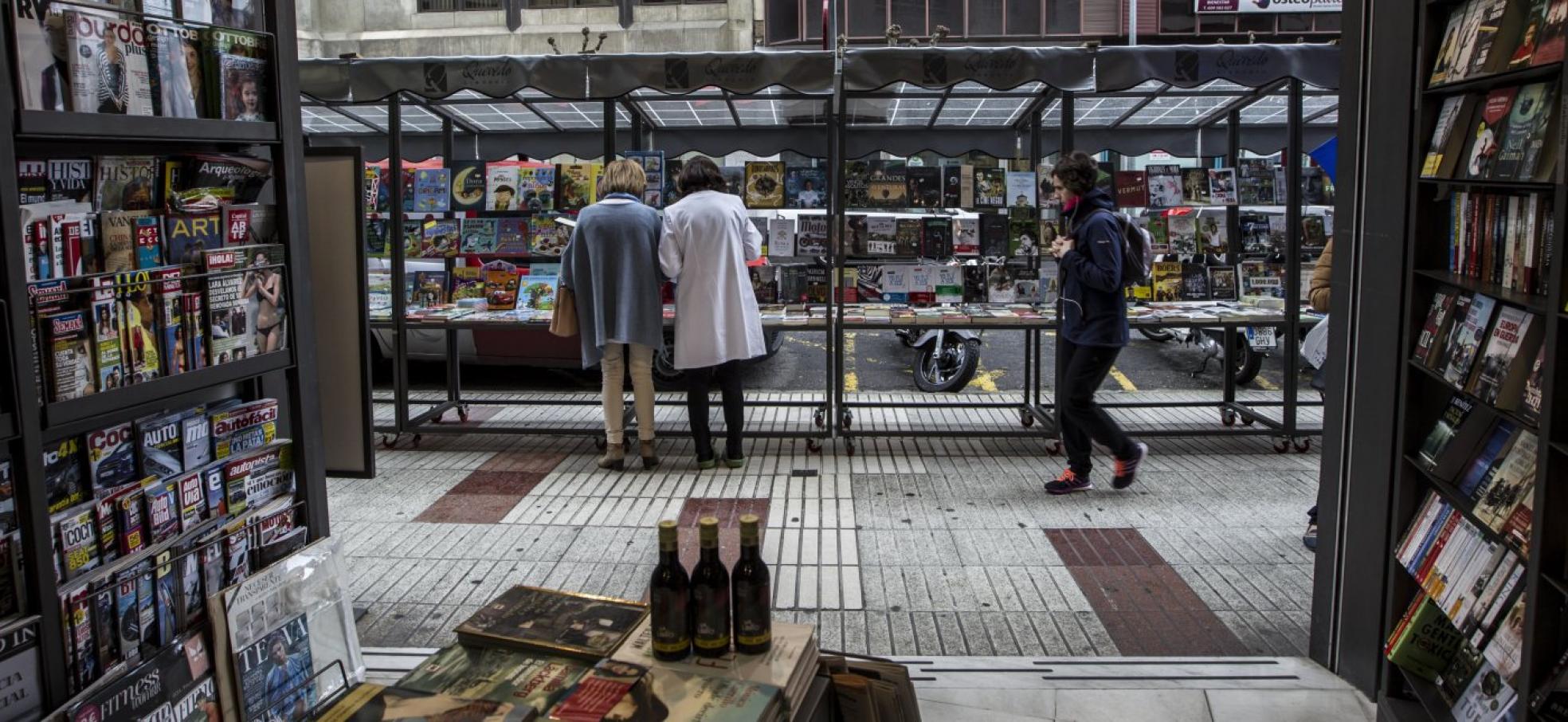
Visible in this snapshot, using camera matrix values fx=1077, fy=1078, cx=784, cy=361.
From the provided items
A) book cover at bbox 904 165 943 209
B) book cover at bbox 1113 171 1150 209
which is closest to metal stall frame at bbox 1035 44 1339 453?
book cover at bbox 1113 171 1150 209

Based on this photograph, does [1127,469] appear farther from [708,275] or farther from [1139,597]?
[708,275]

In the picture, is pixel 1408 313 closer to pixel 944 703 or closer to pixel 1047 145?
pixel 944 703

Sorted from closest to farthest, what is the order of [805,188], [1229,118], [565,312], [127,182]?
[127,182], [565,312], [805,188], [1229,118]

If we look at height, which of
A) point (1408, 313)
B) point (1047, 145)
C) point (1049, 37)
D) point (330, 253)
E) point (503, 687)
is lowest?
point (503, 687)

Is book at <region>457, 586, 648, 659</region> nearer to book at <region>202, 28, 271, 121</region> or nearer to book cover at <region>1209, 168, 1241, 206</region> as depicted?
book at <region>202, 28, 271, 121</region>

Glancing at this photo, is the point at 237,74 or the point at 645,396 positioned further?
the point at 645,396

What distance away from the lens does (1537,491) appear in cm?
232

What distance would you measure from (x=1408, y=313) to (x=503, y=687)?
266cm

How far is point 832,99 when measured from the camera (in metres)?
7.10

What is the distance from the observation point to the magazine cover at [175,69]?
2559 millimetres

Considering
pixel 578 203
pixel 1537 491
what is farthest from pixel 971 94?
pixel 1537 491

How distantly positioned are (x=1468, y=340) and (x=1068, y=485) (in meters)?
3.40

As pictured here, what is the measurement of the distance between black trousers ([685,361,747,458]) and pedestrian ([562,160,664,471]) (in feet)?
0.99

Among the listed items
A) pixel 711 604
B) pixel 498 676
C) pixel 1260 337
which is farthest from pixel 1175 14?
pixel 498 676
